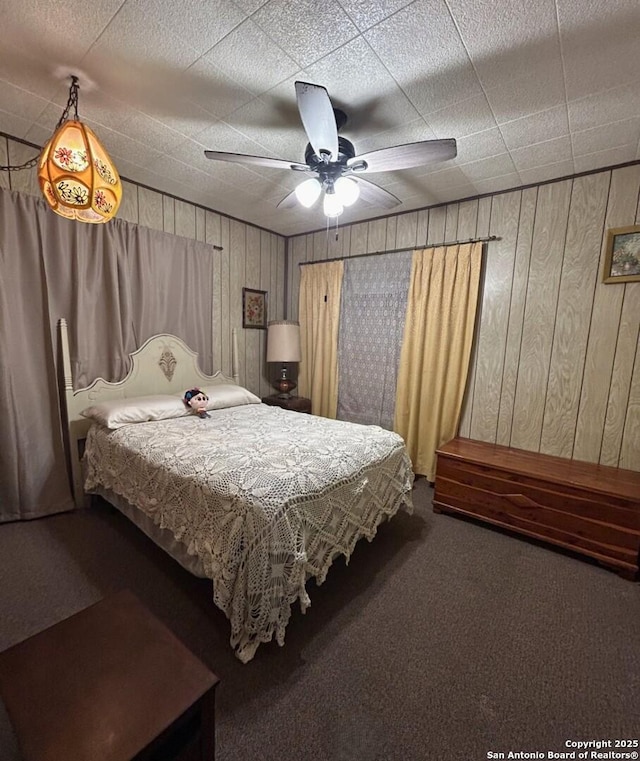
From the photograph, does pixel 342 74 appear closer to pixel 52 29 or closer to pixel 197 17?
pixel 197 17

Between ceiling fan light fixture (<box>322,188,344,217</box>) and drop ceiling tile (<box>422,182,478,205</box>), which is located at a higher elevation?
drop ceiling tile (<box>422,182,478,205</box>)

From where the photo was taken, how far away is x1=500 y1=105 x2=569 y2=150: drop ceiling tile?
1.82 metres

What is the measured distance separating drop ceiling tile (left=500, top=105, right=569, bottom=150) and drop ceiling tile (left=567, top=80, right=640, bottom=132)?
5 cm

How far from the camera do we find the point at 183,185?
278 cm

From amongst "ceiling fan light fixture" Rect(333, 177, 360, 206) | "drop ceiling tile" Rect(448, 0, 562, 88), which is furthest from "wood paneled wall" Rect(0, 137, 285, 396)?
"drop ceiling tile" Rect(448, 0, 562, 88)

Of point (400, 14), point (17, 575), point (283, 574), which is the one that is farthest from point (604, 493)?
point (17, 575)

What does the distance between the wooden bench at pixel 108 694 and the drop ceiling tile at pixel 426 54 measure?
2.34 meters

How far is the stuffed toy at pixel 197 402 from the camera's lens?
2.61 metres

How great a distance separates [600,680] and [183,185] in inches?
154

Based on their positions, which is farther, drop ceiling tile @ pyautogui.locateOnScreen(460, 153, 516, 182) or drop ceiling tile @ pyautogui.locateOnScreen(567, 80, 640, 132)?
drop ceiling tile @ pyautogui.locateOnScreen(460, 153, 516, 182)

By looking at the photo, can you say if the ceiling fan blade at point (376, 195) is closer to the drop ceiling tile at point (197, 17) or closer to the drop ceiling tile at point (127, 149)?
the drop ceiling tile at point (197, 17)

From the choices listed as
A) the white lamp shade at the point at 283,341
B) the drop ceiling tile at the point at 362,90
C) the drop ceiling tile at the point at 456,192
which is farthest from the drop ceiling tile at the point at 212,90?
the white lamp shade at the point at 283,341

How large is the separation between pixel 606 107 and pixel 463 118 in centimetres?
70

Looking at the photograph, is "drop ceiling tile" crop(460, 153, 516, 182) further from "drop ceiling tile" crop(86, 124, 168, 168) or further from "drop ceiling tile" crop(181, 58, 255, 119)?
"drop ceiling tile" crop(86, 124, 168, 168)
